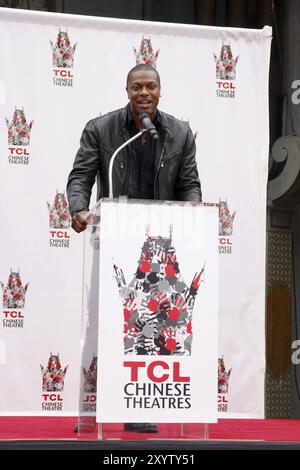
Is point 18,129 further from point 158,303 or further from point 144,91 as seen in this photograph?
point 158,303

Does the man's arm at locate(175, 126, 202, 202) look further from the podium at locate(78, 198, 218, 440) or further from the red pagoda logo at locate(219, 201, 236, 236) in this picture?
the red pagoda logo at locate(219, 201, 236, 236)

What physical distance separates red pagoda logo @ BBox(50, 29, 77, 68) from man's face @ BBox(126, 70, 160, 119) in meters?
2.01

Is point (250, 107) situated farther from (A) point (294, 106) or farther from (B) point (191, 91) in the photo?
(A) point (294, 106)

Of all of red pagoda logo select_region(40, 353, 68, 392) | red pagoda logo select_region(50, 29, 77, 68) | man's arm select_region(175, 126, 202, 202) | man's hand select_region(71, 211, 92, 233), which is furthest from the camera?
red pagoda logo select_region(50, 29, 77, 68)

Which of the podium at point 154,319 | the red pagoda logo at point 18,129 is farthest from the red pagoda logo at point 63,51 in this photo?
the podium at point 154,319

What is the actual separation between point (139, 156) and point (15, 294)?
2.00 meters

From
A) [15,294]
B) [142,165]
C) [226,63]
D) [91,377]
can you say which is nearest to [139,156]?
[142,165]

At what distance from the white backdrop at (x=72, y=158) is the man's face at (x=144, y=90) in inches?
76.7

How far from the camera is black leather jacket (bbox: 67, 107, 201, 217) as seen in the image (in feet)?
13.8

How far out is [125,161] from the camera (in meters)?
4.20

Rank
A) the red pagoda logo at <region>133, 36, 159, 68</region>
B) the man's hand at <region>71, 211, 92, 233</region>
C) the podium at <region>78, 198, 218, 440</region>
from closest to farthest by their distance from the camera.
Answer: the podium at <region>78, 198, 218, 440</region> < the man's hand at <region>71, 211, 92, 233</region> < the red pagoda logo at <region>133, 36, 159, 68</region>

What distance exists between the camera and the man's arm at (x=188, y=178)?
4.31 metres

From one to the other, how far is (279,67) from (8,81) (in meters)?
4.07

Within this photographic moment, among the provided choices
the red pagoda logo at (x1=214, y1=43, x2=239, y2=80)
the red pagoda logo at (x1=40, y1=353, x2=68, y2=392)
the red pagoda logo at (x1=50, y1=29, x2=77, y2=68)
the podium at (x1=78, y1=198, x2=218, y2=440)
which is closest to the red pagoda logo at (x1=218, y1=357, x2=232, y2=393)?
the red pagoda logo at (x1=40, y1=353, x2=68, y2=392)
